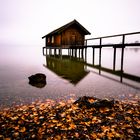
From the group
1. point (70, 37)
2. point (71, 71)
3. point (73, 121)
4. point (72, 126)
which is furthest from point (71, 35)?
point (72, 126)

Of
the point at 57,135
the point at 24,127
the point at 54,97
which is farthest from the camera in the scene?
the point at 54,97

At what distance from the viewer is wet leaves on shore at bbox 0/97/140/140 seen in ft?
15.4

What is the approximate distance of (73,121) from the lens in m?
5.45

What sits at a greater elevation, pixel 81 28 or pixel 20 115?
pixel 81 28

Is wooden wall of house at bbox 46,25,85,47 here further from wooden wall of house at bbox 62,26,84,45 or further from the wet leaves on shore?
the wet leaves on shore

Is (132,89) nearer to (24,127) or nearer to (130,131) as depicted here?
(130,131)

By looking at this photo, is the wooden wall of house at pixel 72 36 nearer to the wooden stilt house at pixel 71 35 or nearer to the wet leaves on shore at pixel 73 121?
the wooden stilt house at pixel 71 35

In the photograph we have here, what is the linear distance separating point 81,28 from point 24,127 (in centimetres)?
2540

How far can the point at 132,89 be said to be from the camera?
31.8 feet

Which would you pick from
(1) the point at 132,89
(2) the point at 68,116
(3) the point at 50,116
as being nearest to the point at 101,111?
(2) the point at 68,116

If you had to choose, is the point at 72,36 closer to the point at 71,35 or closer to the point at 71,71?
the point at 71,35

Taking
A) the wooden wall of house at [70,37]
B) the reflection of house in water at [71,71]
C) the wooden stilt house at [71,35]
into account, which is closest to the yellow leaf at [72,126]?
the reflection of house in water at [71,71]

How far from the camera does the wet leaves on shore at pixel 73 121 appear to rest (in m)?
4.68

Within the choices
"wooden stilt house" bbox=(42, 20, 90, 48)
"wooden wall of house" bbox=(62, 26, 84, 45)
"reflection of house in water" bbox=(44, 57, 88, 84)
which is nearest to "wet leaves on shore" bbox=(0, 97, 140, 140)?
"reflection of house in water" bbox=(44, 57, 88, 84)
